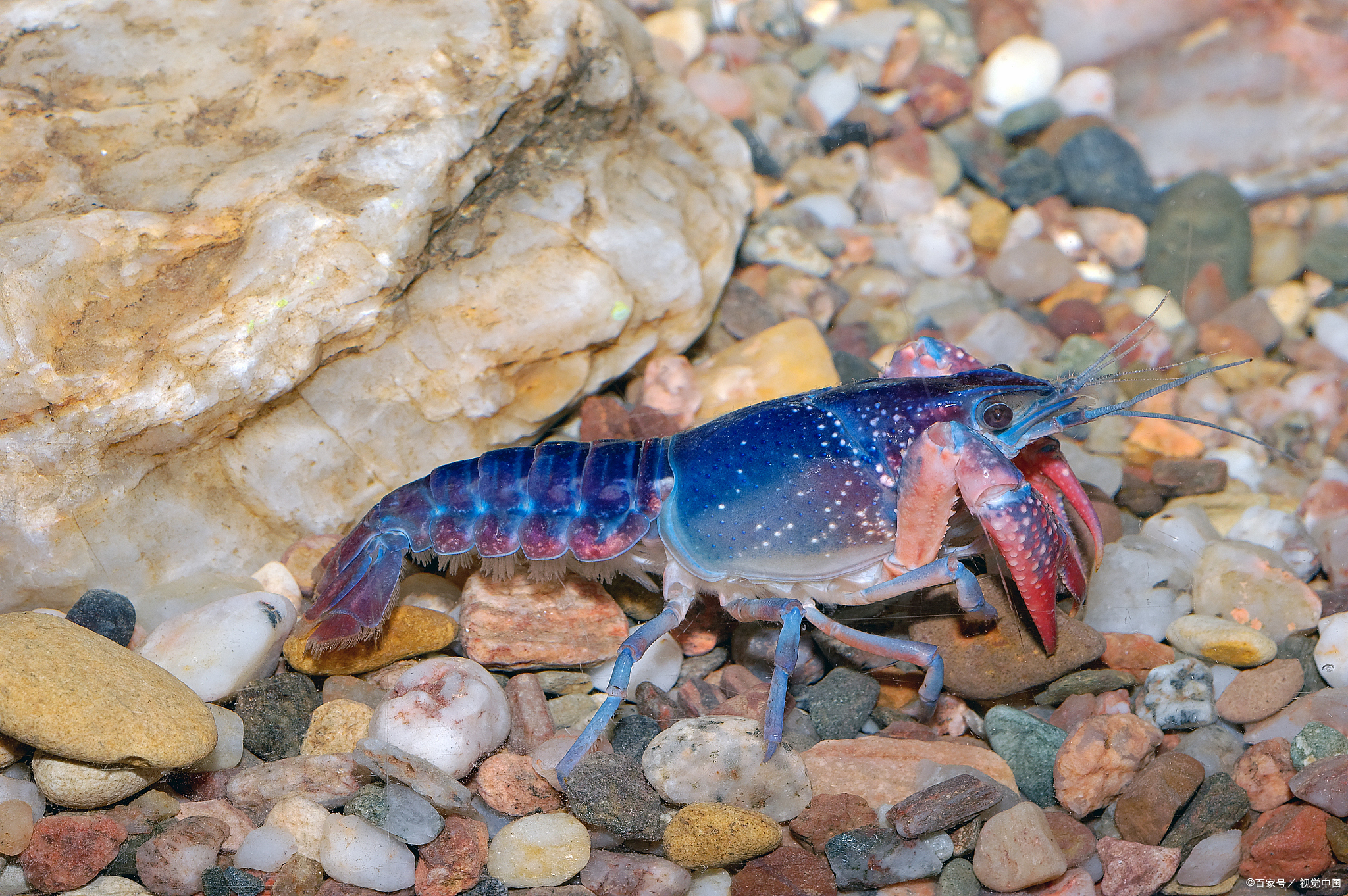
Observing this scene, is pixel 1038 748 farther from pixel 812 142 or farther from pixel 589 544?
pixel 812 142

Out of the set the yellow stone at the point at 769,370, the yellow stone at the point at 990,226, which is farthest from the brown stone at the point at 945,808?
the yellow stone at the point at 990,226

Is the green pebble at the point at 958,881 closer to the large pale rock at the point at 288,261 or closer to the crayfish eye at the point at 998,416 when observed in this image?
the crayfish eye at the point at 998,416

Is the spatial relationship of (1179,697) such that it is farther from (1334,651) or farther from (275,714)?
(275,714)

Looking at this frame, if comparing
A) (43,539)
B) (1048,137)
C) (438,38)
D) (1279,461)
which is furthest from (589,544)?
(1048,137)

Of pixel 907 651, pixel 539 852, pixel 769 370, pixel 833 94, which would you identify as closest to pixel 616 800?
pixel 539 852

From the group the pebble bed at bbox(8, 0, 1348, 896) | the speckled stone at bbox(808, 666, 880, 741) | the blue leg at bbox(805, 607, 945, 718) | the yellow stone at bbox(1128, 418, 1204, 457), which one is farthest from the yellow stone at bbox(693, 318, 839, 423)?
the yellow stone at bbox(1128, 418, 1204, 457)

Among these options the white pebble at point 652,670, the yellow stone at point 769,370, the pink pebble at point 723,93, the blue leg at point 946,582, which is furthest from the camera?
the pink pebble at point 723,93

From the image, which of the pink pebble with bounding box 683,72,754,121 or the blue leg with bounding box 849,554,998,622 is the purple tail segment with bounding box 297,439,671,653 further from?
the pink pebble with bounding box 683,72,754,121
